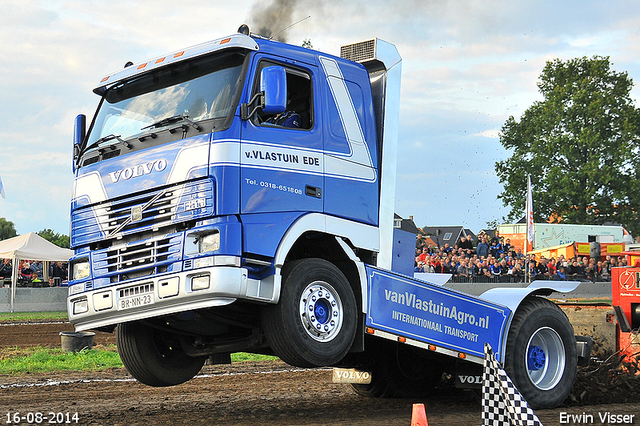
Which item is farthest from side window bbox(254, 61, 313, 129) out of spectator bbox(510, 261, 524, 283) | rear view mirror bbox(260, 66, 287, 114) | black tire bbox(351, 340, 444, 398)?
spectator bbox(510, 261, 524, 283)

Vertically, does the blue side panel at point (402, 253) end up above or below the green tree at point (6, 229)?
below

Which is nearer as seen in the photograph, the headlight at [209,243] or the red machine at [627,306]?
A: the headlight at [209,243]

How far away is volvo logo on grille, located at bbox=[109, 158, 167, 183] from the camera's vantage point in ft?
20.8

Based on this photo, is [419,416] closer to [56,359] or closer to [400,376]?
[400,376]

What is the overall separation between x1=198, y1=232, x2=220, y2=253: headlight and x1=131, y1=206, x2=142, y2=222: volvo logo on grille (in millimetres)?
716

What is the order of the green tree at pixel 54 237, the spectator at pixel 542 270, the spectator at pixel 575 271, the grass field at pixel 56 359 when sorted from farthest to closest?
the green tree at pixel 54 237, the spectator at pixel 575 271, the spectator at pixel 542 270, the grass field at pixel 56 359

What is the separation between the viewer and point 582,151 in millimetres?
49688

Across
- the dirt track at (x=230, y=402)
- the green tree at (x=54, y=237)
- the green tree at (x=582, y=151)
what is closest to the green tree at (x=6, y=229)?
the green tree at (x=54, y=237)

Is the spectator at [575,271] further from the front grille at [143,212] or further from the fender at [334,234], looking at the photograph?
the front grille at [143,212]

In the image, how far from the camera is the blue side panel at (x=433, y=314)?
6930mm

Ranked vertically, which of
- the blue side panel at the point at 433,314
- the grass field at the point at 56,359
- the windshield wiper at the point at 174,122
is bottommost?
the grass field at the point at 56,359

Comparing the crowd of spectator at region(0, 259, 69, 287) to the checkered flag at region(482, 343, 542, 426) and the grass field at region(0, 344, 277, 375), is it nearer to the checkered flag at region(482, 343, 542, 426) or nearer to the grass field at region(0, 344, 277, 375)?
the grass field at region(0, 344, 277, 375)

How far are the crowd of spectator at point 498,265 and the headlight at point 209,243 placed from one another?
11.9 meters

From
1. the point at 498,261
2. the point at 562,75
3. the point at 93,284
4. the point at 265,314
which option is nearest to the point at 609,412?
the point at 265,314
